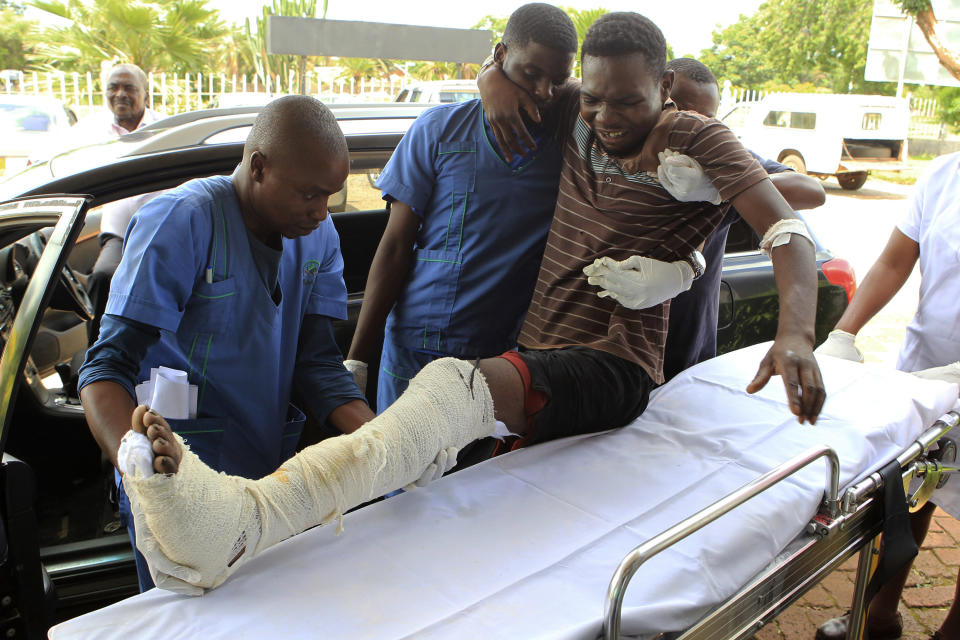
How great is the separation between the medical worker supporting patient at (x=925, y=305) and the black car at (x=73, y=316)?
0.77 metres

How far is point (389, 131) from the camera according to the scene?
280 centimetres

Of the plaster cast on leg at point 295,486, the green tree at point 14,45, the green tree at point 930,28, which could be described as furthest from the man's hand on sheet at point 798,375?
the green tree at point 14,45

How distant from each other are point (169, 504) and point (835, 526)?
134cm

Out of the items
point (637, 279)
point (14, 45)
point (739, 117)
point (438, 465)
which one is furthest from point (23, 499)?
point (14, 45)

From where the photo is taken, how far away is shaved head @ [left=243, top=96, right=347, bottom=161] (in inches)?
63.0

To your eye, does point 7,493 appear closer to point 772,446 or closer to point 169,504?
point 169,504

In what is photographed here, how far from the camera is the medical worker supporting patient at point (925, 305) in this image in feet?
7.47

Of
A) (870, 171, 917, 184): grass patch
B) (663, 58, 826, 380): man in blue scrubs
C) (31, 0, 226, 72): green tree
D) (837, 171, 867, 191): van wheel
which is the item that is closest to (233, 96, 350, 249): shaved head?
(663, 58, 826, 380): man in blue scrubs

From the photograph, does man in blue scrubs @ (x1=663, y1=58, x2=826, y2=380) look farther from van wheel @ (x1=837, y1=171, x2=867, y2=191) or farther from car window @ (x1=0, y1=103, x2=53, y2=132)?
van wheel @ (x1=837, y1=171, x2=867, y2=191)

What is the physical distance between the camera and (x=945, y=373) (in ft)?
7.55

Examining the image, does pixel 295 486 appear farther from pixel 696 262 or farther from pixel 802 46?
pixel 802 46

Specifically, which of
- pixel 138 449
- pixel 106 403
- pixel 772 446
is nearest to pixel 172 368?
pixel 106 403

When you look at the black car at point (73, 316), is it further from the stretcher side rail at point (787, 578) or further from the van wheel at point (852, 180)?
the van wheel at point (852, 180)

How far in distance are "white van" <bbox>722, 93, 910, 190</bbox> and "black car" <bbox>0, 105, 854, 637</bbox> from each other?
11.9 m
